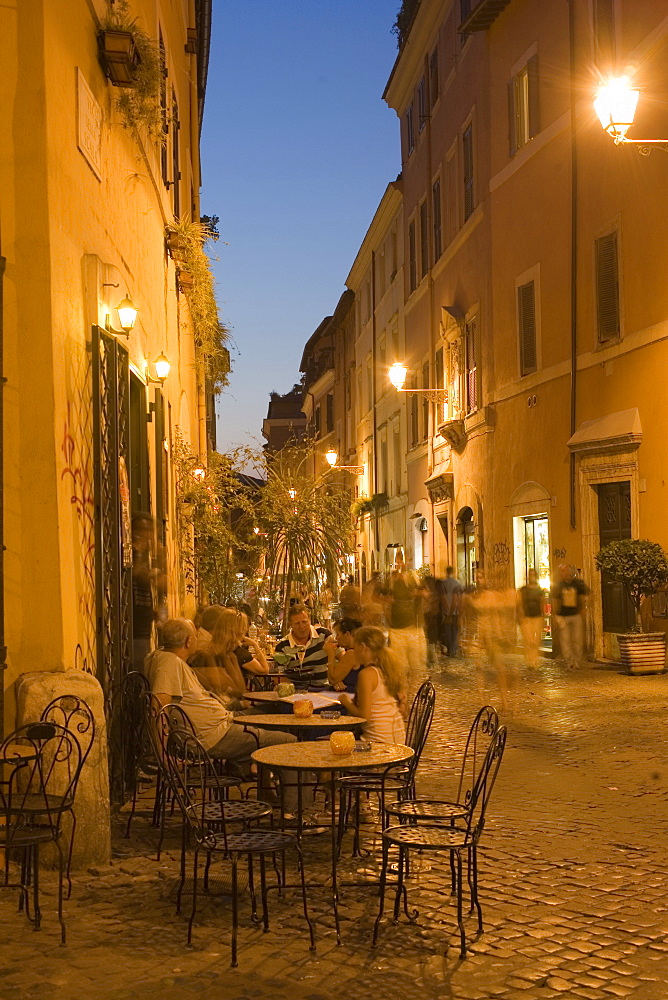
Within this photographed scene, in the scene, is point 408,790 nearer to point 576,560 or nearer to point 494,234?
point 576,560

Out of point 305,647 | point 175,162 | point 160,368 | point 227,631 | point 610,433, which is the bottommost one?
point 305,647

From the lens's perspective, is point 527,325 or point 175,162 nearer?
point 175,162

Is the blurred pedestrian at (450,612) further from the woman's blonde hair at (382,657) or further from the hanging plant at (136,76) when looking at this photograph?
the woman's blonde hair at (382,657)

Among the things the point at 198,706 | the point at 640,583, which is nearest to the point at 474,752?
the point at 198,706

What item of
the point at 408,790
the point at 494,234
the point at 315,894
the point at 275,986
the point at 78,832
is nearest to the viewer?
the point at 275,986

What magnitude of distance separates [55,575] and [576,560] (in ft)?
44.9

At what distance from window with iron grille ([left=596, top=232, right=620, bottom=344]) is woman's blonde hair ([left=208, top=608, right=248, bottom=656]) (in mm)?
10755

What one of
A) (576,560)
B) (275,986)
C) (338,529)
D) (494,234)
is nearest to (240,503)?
(338,529)

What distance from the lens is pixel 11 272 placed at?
21.4ft

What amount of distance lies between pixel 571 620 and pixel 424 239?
1570 centimetres

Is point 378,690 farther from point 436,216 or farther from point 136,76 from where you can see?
point 436,216

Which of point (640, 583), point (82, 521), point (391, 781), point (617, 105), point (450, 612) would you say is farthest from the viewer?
point (450, 612)

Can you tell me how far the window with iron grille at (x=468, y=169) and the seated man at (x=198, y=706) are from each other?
62.5ft

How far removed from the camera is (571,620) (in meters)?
17.4
